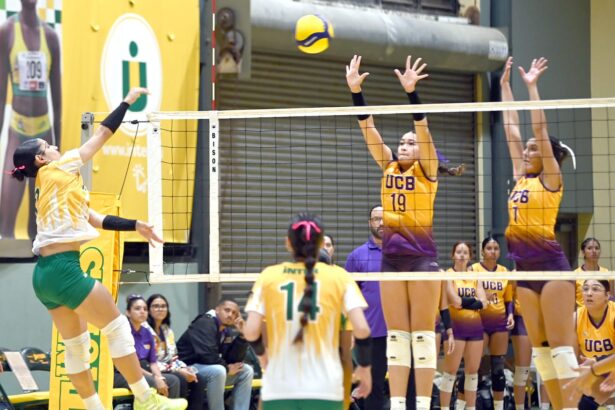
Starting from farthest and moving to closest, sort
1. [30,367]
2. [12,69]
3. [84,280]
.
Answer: [12,69] → [30,367] → [84,280]

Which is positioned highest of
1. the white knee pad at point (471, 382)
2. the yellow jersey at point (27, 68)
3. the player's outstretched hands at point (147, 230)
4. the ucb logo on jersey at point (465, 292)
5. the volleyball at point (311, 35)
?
the volleyball at point (311, 35)

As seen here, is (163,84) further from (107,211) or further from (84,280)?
(84,280)

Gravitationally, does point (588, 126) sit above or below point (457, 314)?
above

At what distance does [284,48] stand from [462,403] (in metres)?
5.01

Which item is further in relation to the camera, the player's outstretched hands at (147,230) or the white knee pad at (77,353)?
the white knee pad at (77,353)

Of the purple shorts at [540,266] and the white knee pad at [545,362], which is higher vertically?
the purple shorts at [540,266]

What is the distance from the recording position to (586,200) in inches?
667

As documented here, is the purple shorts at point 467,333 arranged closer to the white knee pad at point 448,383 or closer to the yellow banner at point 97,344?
the white knee pad at point 448,383

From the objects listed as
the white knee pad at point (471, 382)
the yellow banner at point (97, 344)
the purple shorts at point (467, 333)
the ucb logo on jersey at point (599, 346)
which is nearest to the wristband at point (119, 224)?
the yellow banner at point (97, 344)

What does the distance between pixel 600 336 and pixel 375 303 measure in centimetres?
210

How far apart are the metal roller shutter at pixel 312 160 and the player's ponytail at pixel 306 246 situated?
6.56 meters

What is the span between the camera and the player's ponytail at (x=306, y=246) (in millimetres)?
5996

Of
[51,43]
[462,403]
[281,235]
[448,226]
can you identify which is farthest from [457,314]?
[51,43]

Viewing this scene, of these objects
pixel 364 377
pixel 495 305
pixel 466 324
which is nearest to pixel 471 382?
pixel 466 324
